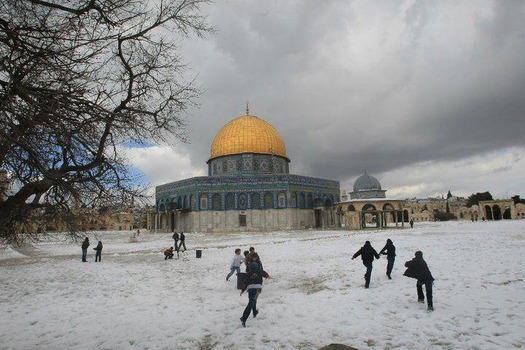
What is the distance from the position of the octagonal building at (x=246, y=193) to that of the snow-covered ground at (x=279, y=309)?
3186cm

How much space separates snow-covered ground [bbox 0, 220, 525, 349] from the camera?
5.90 m

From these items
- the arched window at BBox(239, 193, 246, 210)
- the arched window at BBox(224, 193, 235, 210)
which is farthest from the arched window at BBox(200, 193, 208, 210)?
the arched window at BBox(239, 193, 246, 210)

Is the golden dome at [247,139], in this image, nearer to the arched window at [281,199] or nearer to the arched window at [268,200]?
the arched window at [268,200]

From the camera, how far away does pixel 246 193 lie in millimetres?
45594

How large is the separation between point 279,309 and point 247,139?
4308cm

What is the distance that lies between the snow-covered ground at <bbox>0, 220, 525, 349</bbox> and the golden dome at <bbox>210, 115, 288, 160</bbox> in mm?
37311

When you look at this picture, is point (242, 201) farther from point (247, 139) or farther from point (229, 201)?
point (247, 139)

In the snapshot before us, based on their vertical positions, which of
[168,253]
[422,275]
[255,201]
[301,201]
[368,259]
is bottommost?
[168,253]

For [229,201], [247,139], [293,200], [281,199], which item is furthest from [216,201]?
[247,139]

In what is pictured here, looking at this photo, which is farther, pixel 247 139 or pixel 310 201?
pixel 247 139

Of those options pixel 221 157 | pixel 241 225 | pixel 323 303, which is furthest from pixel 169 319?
pixel 221 157

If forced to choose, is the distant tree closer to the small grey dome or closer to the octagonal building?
the small grey dome

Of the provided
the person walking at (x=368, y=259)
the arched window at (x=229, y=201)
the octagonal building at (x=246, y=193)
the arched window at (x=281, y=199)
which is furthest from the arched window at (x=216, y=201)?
the person walking at (x=368, y=259)

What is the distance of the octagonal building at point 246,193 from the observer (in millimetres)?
44875
